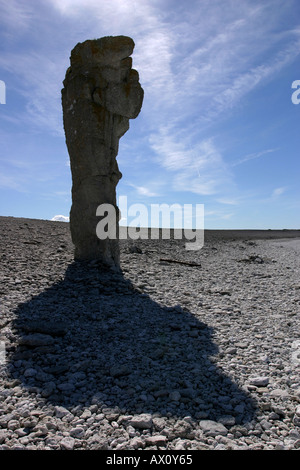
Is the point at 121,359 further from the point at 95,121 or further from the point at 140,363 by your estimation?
the point at 95,121

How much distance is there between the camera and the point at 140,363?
5082 mm

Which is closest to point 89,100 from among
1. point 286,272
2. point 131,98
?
point 131,98

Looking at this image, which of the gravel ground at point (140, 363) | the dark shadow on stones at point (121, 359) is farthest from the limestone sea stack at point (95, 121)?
the dark shadow on stones at point (121, 359)

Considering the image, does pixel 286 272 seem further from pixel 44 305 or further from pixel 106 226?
pixel 44 305

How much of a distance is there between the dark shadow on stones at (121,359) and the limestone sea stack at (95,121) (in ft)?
7.84

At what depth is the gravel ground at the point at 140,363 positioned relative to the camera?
356 cm

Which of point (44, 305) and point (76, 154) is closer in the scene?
point (44, 305)

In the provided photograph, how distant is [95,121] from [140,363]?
677 cm

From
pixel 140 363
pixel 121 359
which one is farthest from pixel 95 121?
pixel 140 363

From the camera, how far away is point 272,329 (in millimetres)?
6746

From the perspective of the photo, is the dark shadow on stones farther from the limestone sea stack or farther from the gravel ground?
the limestone sea stack

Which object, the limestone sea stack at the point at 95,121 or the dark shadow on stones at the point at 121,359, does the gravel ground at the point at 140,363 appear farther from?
the limestone sea stack at the point at 95,121

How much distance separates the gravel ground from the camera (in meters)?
3.56

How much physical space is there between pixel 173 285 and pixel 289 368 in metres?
5.32
